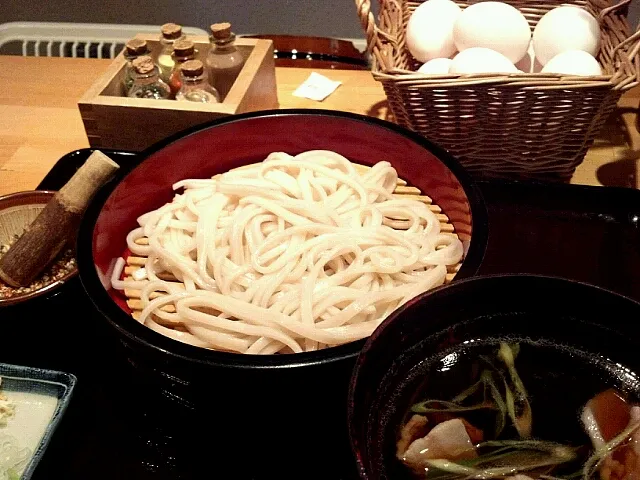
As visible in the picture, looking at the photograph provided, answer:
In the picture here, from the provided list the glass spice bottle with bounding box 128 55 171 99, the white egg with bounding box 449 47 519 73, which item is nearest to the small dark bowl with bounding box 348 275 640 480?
the white egg with bounding box 449 47 519 73

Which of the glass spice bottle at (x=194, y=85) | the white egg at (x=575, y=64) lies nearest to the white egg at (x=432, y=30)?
the white egg at (x=575, y=64)

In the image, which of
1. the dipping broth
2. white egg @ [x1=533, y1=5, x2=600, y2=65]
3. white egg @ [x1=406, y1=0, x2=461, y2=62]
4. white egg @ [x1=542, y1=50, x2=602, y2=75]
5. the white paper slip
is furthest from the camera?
the white paper slip

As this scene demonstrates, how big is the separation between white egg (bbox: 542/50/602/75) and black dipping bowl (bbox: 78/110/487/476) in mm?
354

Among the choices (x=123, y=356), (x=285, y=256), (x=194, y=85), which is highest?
(x=194, y=85)

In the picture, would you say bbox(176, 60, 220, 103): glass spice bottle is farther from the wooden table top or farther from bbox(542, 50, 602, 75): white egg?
bbox(542, 50, 602, 75): white egg

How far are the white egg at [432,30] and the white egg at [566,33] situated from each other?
8.3 inches

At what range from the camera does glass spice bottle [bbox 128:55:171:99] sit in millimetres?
1526

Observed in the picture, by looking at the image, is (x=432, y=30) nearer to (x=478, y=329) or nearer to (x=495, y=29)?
(x=495, y=29)

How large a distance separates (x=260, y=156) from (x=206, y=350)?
64 centimetres

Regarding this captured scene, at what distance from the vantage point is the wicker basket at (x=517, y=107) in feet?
4.07

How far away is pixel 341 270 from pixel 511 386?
41cm

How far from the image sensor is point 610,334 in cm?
73

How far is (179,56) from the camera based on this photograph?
5.26 ft

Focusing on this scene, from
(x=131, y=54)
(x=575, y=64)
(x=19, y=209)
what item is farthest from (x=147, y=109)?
(x=575, y=64)
